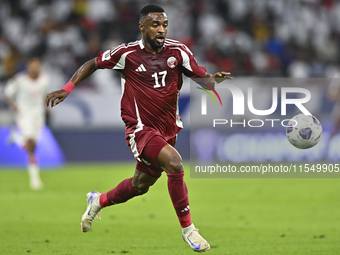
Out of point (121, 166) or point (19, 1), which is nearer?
point (121, 166)

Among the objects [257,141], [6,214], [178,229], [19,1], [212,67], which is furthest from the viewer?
[19,1]

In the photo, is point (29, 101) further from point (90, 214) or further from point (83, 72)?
point (83, 72)

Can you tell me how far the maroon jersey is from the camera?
5.79 meters

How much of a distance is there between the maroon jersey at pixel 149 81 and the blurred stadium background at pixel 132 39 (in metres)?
8.38

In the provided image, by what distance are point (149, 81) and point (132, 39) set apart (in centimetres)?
1178

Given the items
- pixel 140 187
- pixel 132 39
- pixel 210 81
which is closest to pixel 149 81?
pixel 210 81

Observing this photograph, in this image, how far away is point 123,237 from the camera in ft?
22.8

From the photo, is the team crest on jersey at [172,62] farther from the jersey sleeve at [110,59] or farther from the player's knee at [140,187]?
the player's knee at [140,187]

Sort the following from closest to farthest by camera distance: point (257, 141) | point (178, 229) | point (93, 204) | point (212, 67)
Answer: point (93, 204) < point (178, 229) < point (257, 141) < point (212, 67)

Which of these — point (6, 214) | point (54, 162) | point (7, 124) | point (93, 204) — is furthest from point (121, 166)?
point (93, 204)

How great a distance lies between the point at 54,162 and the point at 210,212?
6.64m

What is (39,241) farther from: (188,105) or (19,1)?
(19,1)

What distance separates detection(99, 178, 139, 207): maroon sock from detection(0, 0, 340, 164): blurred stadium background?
25.9ft

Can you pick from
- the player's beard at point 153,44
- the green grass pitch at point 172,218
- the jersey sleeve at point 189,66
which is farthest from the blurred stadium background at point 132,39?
the player's beard at point 153,44
